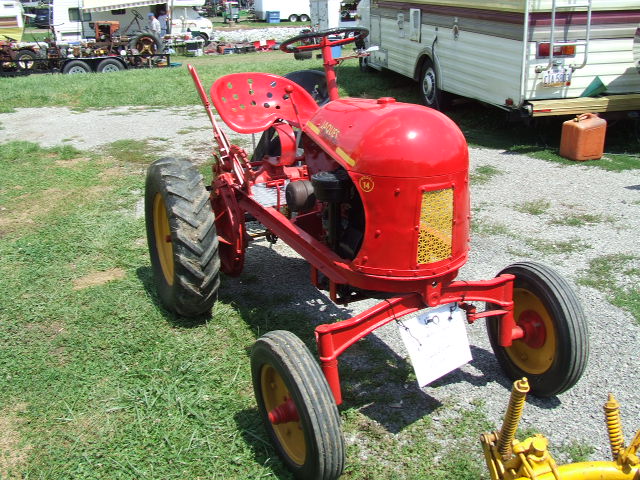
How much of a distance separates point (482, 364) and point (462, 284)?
33.5 inches

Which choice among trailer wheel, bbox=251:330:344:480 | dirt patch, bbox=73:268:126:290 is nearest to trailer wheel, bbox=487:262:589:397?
trailer wheel, bbox=251:330:344:480

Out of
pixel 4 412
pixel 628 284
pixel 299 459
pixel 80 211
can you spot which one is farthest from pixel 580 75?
pixel 4 412

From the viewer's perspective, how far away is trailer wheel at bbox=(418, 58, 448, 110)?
978 centimetres

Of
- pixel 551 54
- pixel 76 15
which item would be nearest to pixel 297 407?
pixel 551 54

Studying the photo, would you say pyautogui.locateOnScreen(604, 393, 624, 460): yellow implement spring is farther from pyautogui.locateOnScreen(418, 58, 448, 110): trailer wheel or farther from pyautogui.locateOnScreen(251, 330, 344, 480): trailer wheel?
pyautogui.locateOnScreen(418, 58, 448, 110): trailer wheel

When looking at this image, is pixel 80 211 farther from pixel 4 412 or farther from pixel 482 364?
pixel 482 364

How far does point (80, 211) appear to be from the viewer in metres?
5.95

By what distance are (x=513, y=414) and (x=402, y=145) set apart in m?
1.12

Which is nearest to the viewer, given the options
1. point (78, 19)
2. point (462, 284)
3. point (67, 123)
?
point (462, 284)

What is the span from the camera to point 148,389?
3221 millimetres

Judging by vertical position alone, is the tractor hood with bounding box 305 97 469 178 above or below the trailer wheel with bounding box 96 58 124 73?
above

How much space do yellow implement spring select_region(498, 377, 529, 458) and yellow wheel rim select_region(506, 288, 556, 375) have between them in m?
1.01

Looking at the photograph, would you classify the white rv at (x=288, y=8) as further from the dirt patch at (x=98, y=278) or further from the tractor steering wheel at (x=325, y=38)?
the tractor steering wheel at (x=325, y=38)

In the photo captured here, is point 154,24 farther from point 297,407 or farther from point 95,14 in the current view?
point 297,407
